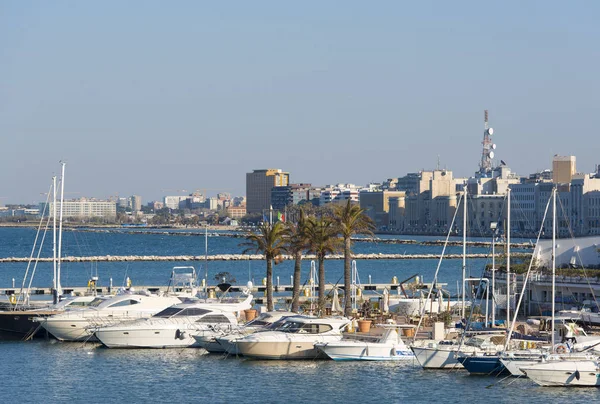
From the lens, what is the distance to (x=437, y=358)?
3669cm

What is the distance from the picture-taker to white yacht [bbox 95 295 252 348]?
4219cm

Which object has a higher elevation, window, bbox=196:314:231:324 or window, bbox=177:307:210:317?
window, bbox=177:307:210:317

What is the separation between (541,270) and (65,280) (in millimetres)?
52128

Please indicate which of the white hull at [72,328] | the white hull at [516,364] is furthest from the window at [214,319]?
the white hull at [516,364]

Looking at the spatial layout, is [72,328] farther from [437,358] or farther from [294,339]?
[437,358]

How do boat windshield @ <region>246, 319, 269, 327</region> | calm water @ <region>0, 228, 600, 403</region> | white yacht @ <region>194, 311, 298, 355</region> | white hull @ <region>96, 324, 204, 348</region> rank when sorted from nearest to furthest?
calm water @ <region>0, 228, 600, 403</region> → white yacht @ <region>194, 311, 298, 355</region> → boat windshield @ <region>246, 319, 269, 327</region> → white hull @ <region>96, 324, 204, 348</region>

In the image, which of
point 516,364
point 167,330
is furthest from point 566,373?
point 167,330

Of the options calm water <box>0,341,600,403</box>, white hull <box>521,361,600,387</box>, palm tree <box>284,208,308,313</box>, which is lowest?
calm water <box>0,341,600,403</box>

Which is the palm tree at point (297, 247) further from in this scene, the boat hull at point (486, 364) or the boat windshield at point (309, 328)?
the boat hull at point (486, 364)

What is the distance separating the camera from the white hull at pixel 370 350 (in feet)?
127

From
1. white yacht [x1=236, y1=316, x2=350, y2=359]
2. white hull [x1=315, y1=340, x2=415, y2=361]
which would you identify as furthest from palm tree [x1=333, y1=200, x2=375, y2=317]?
white hull [x1=315, y1=340, x2=415, y2=361]

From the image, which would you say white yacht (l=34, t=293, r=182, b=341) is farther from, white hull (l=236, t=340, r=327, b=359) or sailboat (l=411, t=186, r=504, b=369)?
sailboat (l=411, t=186, r=504, b=369)

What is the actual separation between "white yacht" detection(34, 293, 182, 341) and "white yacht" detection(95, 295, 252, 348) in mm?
1282

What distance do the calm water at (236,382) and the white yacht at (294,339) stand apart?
1.30 feet
